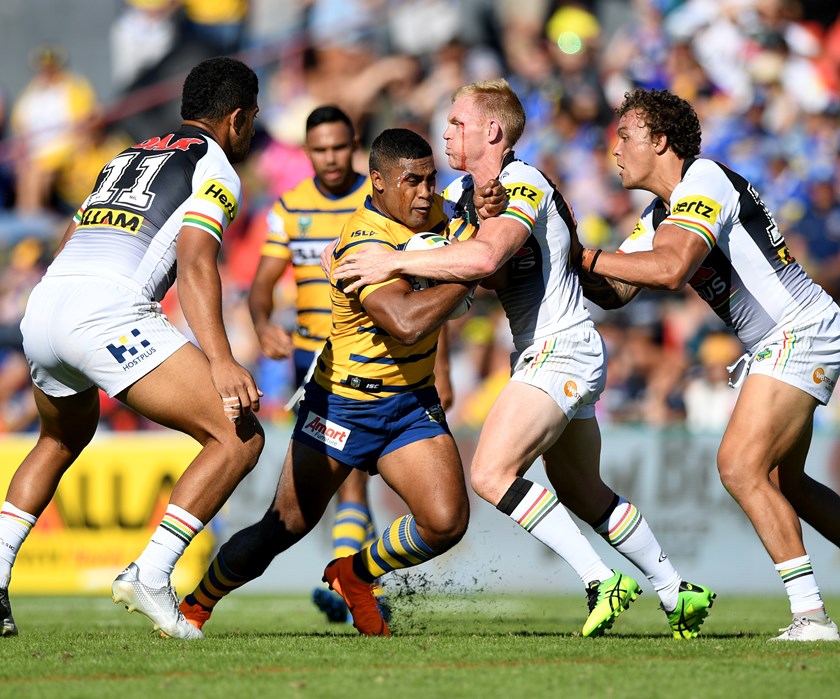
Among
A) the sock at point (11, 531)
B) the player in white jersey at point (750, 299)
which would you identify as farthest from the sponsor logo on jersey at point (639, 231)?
the sock at point (11, 531)

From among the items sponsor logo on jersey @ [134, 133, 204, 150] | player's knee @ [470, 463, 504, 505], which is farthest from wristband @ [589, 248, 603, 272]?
sponsor logo on jersey @ [134, 133, 204, 150]

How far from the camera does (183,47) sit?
18797 millimetres

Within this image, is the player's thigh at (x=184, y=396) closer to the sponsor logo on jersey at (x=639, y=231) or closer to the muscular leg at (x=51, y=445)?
the muscular leg at (x=51, y=445)

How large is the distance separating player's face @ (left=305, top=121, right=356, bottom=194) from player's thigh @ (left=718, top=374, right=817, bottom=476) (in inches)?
149

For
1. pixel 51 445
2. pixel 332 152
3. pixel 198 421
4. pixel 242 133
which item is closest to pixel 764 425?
pixel 198 421

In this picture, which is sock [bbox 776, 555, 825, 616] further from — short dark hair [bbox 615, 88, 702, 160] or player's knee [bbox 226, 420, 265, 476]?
player's knee [bbox 226, 420, 265, 476]

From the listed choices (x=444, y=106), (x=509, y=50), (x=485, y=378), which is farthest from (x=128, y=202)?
(x=509, y=50)

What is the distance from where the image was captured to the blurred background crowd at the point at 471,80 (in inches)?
538

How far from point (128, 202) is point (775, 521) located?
3.59 metres

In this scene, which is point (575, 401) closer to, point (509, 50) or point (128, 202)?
point (128, 202)

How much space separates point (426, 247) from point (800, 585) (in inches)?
Result: 98.9

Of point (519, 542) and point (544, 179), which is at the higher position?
point (544, 179)

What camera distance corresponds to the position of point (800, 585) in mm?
6070

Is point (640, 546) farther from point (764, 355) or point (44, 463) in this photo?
point (44, 463)
